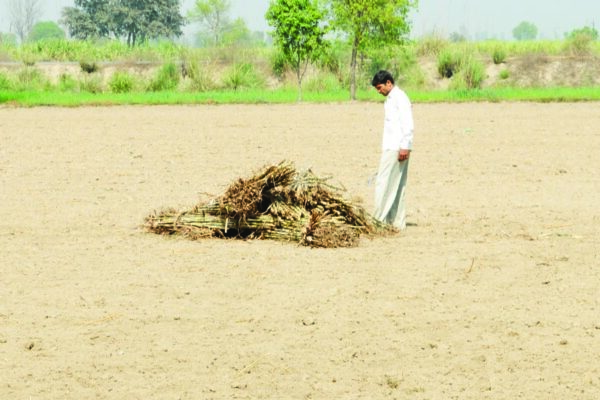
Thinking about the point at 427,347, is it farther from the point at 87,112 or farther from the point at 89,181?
the point at 87,112

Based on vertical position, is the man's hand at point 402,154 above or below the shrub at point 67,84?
above

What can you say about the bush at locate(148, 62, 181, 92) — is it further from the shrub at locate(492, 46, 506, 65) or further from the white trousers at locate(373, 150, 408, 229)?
the white trousers at locate(373, 150, 408, 229)

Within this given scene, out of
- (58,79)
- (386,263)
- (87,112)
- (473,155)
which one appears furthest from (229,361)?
(58,79)

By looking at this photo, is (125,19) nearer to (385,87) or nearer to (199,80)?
(199,80)

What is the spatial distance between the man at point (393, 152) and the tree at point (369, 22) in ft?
63.9

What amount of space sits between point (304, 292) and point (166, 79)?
93.5ft

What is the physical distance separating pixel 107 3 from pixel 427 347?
7244 cm

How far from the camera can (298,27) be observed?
101ft

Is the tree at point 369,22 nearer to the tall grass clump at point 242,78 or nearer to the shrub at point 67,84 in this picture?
the tall grass clump at point 242,78

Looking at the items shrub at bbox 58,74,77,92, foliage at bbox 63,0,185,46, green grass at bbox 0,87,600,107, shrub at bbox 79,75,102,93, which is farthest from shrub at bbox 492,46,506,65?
foliage at bbox 63,0,185,46

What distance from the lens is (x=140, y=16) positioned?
73812 mm

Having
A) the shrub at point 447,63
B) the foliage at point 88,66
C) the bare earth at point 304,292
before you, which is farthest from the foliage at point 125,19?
the bare earth at point 304,292

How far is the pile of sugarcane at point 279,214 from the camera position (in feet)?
32.3

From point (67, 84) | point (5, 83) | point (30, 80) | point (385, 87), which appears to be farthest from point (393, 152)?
point (30, 80)
